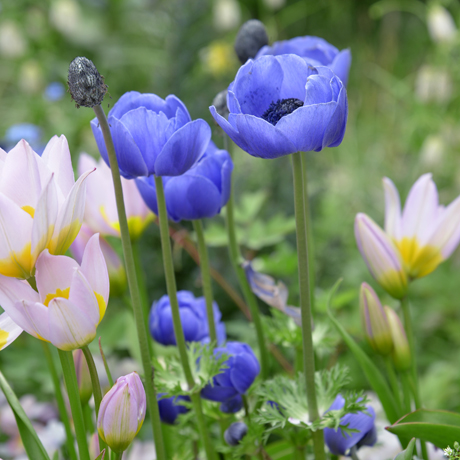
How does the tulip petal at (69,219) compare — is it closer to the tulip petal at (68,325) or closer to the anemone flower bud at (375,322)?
the tulip petal at (68,325)

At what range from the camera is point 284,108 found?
33 cm

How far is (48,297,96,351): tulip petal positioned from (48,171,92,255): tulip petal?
0.05 meters

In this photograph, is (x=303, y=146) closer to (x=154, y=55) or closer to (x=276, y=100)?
(x=276, y=100)

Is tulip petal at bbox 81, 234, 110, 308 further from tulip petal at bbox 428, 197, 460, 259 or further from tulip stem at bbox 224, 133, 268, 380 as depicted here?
tulip petal at bbox 428, 197, 460, 259

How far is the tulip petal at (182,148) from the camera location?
0.32m

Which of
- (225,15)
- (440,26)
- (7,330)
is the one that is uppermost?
(225,15)

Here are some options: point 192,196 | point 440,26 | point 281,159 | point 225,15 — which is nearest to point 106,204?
point 192,196

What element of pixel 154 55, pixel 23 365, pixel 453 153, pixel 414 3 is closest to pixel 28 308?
pixel 23 365

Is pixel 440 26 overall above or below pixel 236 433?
above

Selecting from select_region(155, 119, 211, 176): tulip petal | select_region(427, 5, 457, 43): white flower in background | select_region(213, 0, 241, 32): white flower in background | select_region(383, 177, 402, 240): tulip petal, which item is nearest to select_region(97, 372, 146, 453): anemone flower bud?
select_region(155, 119, 211, 176): tulip petal

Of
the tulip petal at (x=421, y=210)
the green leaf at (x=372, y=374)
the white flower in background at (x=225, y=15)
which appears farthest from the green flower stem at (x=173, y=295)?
the white flower in background at (x=225, y=15)

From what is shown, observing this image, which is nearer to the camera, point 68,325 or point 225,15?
point 68,325

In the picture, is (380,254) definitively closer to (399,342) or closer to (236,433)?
(399,342)

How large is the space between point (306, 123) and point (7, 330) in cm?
24
